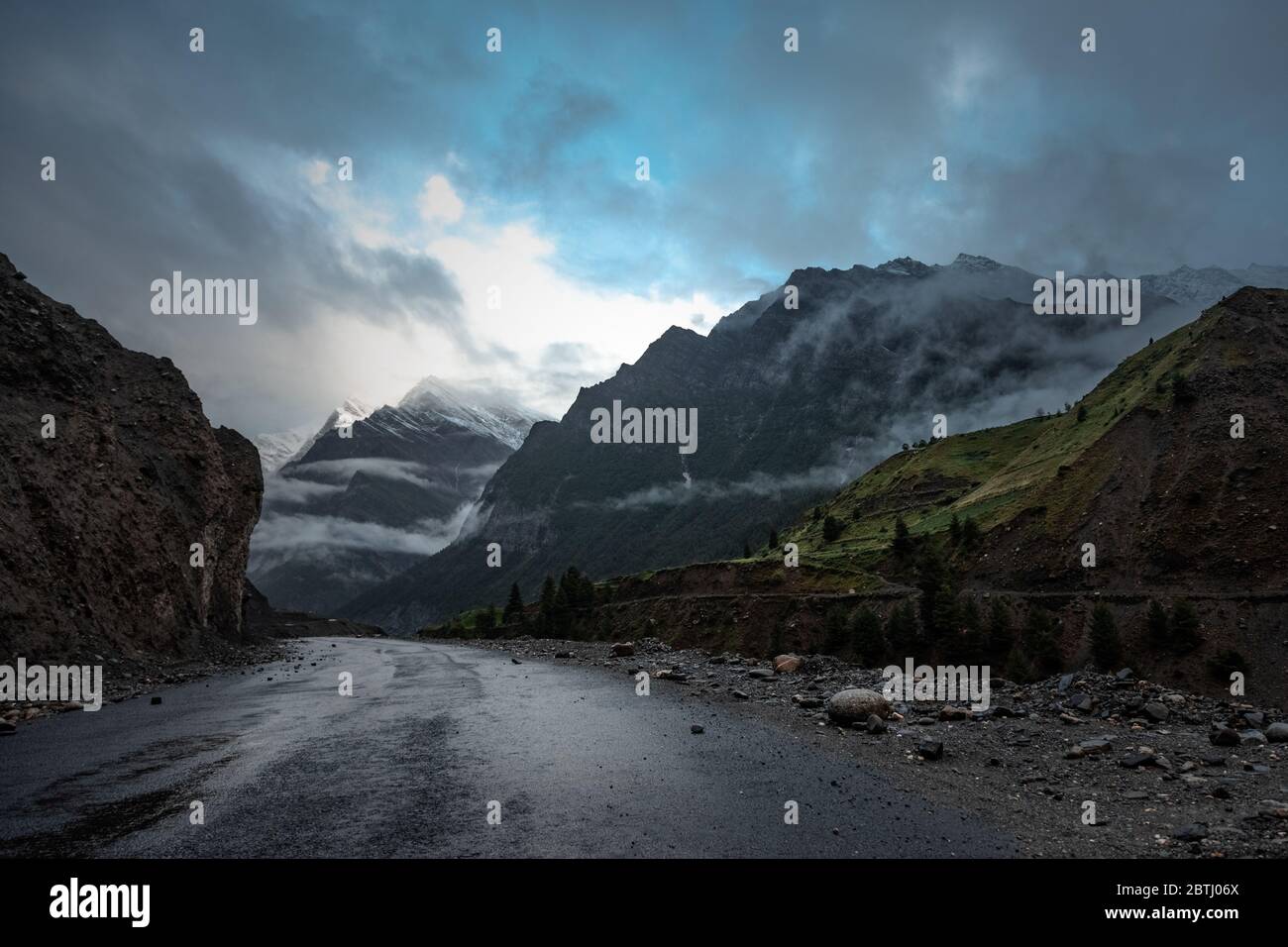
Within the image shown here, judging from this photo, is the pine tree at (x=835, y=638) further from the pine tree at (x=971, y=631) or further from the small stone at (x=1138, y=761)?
the small stone at (x=1138, y=761)

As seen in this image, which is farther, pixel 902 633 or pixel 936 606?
pixel 902 633

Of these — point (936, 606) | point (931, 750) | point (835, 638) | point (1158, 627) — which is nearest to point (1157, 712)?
point (931, 750)

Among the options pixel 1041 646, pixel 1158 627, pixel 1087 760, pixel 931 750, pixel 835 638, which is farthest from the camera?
pixel 835 638

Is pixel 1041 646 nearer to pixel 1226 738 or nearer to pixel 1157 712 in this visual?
pixel 1157 712

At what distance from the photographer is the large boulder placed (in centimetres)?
2530

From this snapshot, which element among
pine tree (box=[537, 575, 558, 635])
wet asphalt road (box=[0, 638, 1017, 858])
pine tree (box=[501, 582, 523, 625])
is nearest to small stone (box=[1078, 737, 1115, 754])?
wet asphalt road (box=[0, 638, 1017, 858])

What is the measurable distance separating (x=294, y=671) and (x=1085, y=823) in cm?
6185

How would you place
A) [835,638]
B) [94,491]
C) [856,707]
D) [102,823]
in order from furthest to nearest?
[835,638] → [94,491] → [856,707] → [102,823]

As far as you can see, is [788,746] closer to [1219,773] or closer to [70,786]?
[1219,773]

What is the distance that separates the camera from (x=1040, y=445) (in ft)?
366

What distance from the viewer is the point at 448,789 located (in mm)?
17281

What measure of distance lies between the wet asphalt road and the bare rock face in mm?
14250

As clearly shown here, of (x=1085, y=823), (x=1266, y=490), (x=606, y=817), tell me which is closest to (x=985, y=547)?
(x=1266, y=490)

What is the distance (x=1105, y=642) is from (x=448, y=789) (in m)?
49.7
